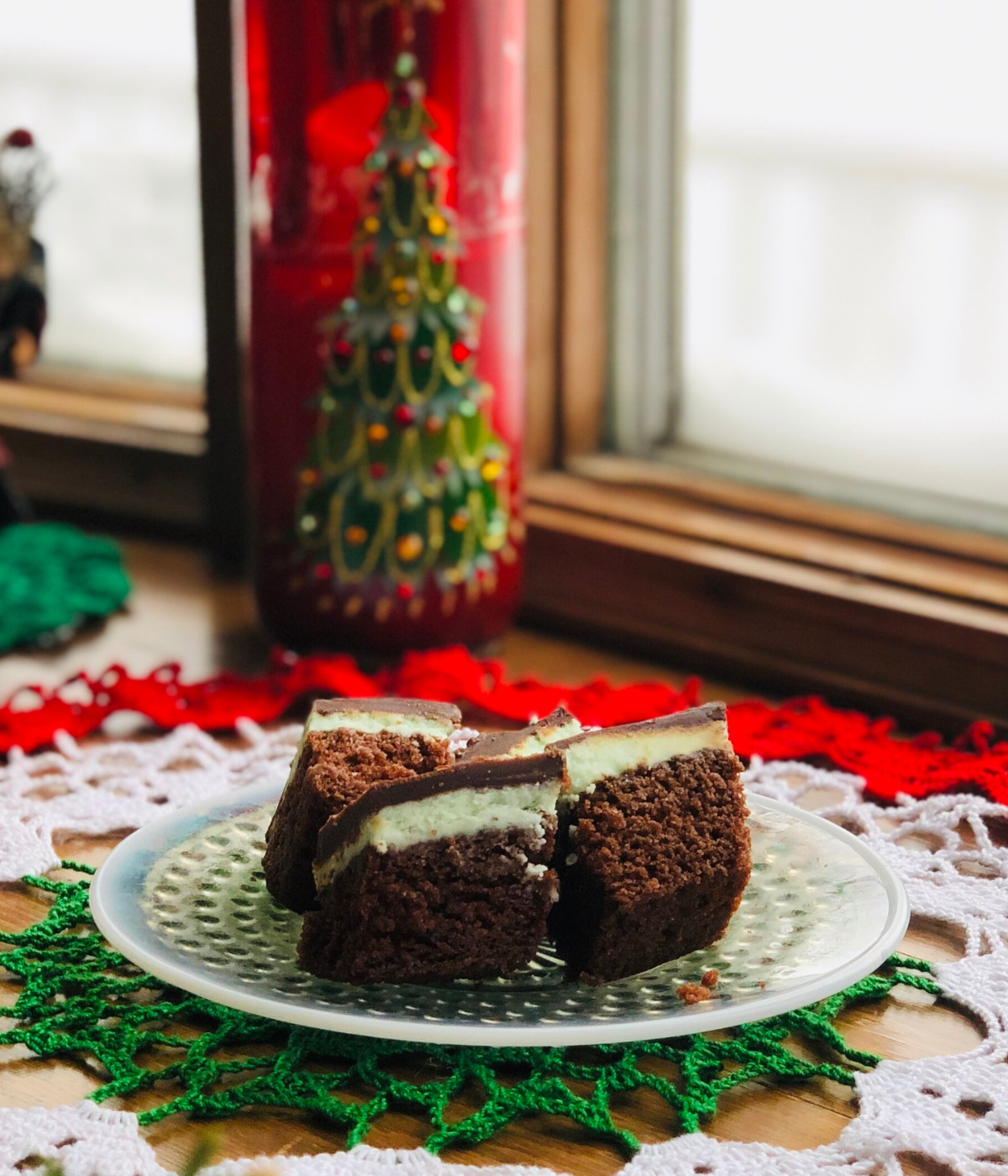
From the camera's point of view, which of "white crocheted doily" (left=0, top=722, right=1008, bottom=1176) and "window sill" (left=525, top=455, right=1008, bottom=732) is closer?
"white crocheted doily" (left=0, top=722, right=1008, bottom=1176)

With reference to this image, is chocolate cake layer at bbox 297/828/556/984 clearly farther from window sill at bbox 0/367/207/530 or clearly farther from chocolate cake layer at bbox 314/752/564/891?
window sill at bbox 0/367/207/530

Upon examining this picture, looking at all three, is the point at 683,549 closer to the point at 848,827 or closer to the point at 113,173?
the point at 848,827

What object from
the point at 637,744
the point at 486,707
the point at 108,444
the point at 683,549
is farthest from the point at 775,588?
the point at 108,444

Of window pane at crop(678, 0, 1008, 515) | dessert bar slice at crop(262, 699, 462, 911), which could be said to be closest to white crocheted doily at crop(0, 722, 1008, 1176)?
dessert bar slice at crop(262, 699, 462, 911)

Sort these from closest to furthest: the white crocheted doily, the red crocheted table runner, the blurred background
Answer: the white crocheted doily
the red crocheted table runner
the blurred background

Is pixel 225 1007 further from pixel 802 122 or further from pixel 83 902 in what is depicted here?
pixel 802 122

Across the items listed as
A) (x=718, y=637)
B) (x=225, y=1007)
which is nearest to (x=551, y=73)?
(x=718, y=637)
